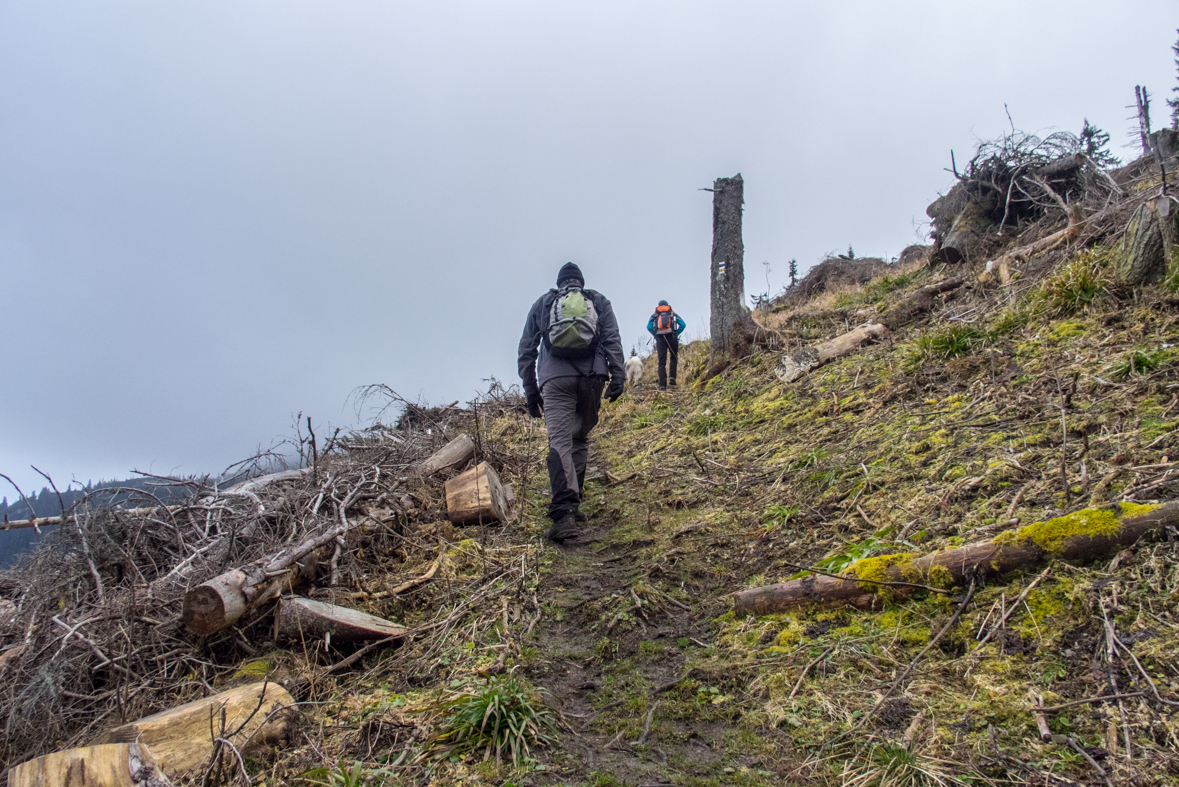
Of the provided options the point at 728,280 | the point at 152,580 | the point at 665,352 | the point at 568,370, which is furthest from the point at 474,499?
the point at 665,352

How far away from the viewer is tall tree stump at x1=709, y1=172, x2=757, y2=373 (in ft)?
31.7

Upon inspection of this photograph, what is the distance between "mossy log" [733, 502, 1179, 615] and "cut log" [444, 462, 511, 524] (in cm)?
269

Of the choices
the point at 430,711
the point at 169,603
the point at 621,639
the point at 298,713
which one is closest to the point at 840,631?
the point at 621,639

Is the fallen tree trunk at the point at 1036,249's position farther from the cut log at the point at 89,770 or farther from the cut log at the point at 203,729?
the cut log at the point at 89,770

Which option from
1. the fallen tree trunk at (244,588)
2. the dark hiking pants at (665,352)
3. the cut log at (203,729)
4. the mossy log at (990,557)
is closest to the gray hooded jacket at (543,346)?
the fallen tree trunk at (244,588)

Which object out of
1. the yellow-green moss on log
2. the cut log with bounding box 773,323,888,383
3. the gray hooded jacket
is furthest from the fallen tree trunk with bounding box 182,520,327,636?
the cut log with bounding box 773,323,888,383

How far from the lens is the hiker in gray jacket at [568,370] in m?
5.11

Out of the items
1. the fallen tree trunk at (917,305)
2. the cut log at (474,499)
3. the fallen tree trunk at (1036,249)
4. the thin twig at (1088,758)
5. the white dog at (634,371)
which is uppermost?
the white dog at (634,371)

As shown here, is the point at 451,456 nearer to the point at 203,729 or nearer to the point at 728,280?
the point at 203,729

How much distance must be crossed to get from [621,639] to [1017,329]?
480 cm

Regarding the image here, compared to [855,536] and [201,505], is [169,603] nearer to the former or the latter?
[201,505]

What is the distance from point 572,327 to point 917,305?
5.27 meters

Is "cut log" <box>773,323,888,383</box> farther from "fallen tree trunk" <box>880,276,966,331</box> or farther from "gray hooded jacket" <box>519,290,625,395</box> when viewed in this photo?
"gray hooded jacket" <box>519,290,625,395</box>

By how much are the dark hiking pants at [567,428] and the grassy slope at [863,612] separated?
439mm
